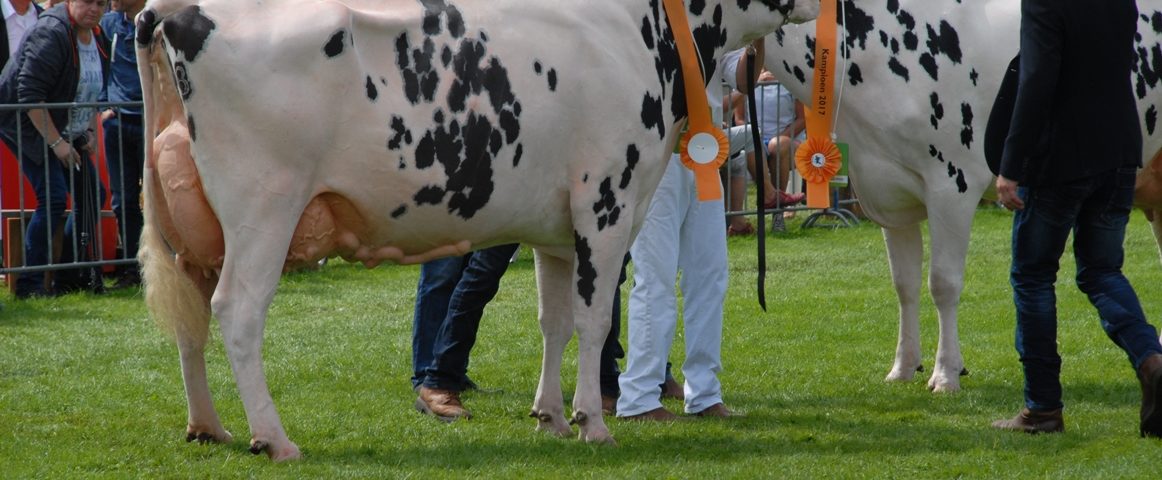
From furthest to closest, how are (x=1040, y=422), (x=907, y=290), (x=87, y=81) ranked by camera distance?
(x=87, y=81), (x=907, y=290), (x=1040, y=422)

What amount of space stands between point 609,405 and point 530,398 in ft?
1.71

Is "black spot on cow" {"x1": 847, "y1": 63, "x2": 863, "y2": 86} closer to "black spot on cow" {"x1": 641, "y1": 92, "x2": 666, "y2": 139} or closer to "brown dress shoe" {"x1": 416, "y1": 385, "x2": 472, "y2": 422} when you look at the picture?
"black spot on cow" {"x1": 641, "y1": 92, "x2": 666, "y2": 139}

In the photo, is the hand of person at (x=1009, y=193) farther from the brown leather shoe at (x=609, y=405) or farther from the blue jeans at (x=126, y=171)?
the blue jeans at (x=126, y=171)

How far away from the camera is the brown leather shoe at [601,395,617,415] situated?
8.19m

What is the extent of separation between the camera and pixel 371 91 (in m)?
6.36

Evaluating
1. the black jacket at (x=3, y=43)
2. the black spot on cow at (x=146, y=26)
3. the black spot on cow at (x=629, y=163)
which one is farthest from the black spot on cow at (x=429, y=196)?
the black jacket at (x=3, y=43)

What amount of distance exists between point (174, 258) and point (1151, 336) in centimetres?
448

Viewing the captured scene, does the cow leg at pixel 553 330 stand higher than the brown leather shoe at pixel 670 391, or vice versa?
the cow leg at pixel 553 330

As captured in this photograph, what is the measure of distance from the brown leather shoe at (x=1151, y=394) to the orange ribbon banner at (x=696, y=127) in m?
2.15

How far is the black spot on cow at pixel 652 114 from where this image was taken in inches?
276

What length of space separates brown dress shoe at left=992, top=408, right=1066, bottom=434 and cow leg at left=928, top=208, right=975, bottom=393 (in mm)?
1297

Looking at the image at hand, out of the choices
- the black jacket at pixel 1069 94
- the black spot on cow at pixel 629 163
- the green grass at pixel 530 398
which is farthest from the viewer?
the black spot on cow at pixel 629 163

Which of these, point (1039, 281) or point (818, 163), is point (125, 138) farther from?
point (1039, 281)

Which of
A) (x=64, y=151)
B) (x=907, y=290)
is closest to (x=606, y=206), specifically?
(x=907, y=290)
